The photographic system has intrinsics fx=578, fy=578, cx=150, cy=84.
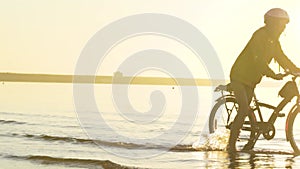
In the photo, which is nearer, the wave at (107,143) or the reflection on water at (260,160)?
the reflection on water at (260,160)

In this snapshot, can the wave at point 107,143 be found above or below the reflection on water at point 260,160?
below

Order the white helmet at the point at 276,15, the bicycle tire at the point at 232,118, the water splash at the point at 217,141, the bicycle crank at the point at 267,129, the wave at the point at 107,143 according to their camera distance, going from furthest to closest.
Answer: the wave at the point at 107,143, the water splash at the point at 217,141, the bicycle tire at the point at 232,118, the bicycle crank at the point at 267,129, the white helmet at the point at 276,15

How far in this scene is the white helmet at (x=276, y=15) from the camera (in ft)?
34.1

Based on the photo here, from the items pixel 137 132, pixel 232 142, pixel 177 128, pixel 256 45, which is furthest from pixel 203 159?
pixel 177 128

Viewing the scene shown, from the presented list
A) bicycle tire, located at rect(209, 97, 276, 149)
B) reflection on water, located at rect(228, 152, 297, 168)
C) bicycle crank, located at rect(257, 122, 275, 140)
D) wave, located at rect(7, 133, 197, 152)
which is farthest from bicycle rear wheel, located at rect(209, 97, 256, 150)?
wave, located at rect(7, 133, 197, 152)

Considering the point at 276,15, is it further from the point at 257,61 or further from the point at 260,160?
the point at 260,160

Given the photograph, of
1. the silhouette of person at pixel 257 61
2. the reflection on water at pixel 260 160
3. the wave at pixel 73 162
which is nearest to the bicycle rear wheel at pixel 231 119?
the reflection on water at pixel 260 160

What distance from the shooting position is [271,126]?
1130cm

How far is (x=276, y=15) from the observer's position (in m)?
10.4

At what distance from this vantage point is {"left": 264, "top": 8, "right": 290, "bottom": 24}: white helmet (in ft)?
34.1

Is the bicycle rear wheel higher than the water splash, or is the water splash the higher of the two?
the bicycle rear wheel

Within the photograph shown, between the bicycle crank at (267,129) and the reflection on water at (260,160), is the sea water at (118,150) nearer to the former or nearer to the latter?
the reflection on water at (260,160)

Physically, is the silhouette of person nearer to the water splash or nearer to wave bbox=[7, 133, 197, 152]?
the water splash

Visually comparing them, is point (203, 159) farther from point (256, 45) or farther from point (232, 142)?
point (256, 45)
